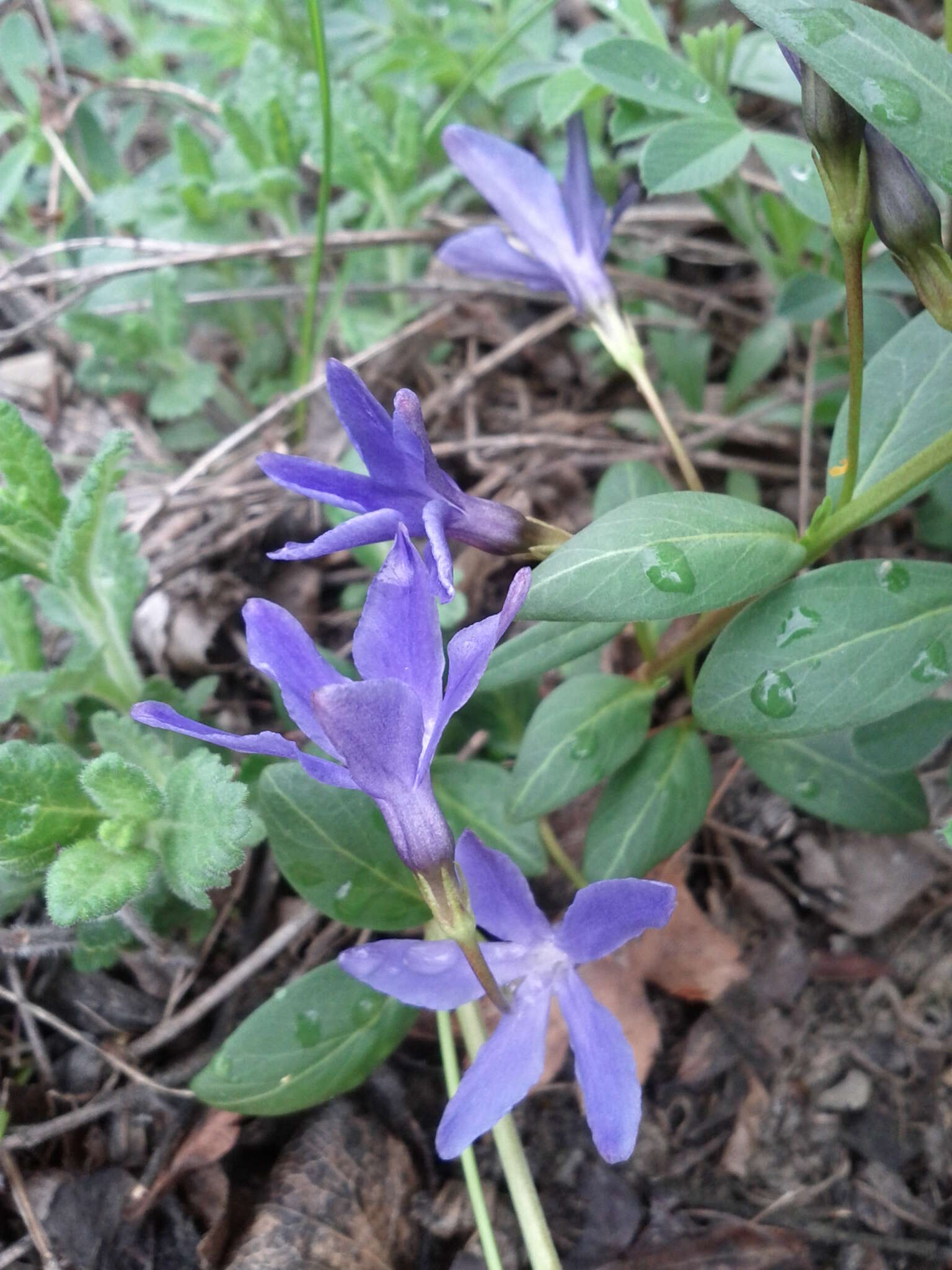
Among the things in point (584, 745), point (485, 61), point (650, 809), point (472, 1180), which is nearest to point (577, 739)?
point (584, 745)

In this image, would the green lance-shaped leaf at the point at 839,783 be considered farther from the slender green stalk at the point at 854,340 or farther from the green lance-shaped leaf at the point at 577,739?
the slender green stalk at the point at 854,340

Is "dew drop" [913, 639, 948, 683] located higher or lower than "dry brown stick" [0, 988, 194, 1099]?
higher

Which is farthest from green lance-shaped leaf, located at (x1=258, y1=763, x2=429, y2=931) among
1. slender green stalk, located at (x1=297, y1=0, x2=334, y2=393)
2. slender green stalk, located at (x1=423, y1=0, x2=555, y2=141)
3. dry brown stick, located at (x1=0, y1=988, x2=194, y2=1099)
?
slender green stalk, located at (x1=423, y1=0, x2=555, y2=141)

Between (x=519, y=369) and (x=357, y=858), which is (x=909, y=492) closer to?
(x=357, y=858)

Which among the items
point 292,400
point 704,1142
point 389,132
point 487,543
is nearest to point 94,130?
point 389,132

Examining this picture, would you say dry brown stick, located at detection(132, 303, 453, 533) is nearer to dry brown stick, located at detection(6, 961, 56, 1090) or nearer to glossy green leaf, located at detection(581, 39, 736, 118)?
glossy green leaf, located at detection(581, 39, 736, 118)

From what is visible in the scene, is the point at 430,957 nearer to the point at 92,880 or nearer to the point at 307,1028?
the point at 307,1028

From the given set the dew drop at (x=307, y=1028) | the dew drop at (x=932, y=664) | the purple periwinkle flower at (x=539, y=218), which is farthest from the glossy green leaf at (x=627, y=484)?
the dew drop at (x=307, y=1028)

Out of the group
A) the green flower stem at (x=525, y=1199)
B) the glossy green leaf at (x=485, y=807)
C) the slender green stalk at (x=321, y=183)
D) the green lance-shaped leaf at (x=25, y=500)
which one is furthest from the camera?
the slender green stalk at (x=321, y=183)
